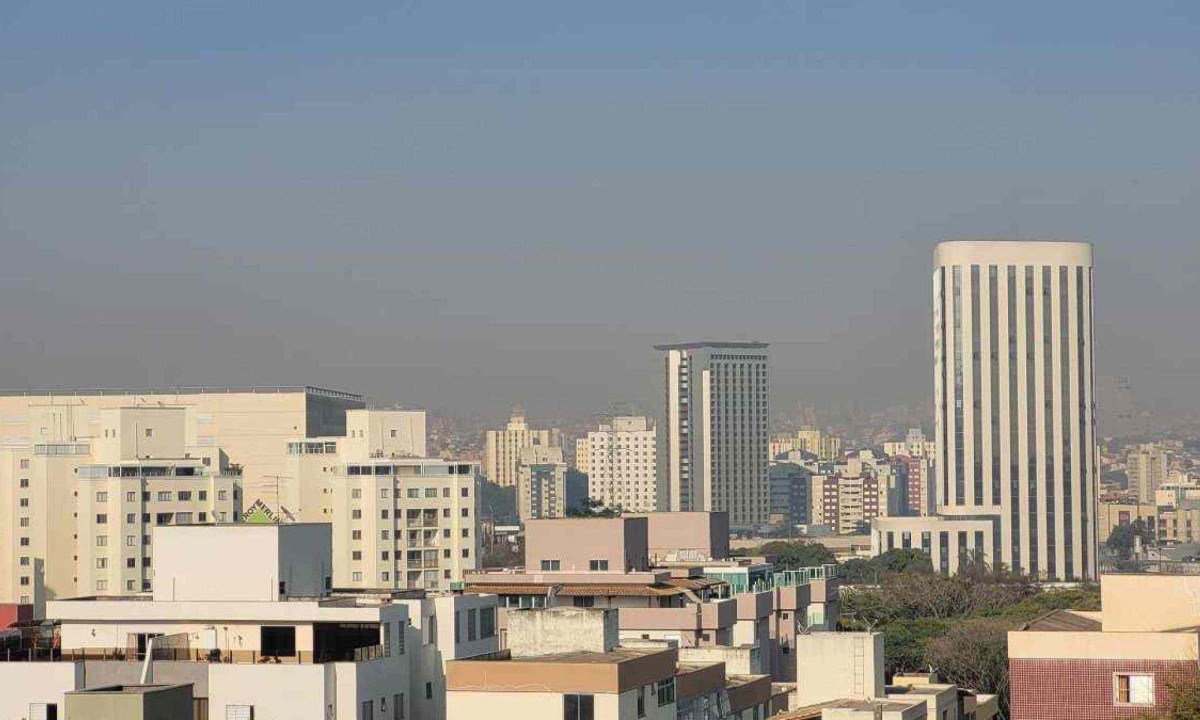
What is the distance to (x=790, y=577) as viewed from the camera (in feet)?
252

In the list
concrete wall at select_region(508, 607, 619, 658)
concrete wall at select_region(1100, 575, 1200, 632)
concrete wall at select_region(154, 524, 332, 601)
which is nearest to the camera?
concrete wall at select_region(1100, 575, 1200, 632)

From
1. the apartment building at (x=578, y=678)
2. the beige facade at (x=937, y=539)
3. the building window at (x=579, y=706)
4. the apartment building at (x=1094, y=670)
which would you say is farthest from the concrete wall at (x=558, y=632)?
the beige facade at (x=937, y=539)

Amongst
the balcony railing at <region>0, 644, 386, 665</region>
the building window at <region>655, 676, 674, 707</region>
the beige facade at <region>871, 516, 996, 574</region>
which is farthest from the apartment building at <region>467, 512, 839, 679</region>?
the beige facade at <region>871, 516, 996, 574</region>

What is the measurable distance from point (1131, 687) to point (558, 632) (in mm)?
10739

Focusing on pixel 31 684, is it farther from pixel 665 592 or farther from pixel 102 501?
pixel 102 501

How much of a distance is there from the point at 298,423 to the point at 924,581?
50.7m

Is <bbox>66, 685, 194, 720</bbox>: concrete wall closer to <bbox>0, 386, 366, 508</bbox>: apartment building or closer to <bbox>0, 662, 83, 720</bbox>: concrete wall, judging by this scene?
<bbox>0, 662, 83, 720</bbox>: concrete wall

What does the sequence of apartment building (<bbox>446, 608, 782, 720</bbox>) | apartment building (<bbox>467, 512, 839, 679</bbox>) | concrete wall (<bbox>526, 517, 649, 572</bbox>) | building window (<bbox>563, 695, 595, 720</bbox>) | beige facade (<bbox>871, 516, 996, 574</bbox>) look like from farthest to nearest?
beige facade (<bbox>871, 516, 996, 574</bbox>) < concrete wall (<bbox>526, 517, 649, 572</bbox>) < apartment building (<bbox>467, 512, 839, 679</bbox>) < building window (<bbox>563, 695, 595, 720</bbox>) < apartment building (<bbox>446, 608, 782, 720</bbox>)

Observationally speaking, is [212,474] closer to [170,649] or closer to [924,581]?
[924,581]

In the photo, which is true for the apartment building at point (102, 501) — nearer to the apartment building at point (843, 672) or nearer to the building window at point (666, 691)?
the apartment building at point (843, 672)

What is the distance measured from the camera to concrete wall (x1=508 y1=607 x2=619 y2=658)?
3988 centimetres

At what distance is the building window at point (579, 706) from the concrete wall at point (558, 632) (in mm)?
3353

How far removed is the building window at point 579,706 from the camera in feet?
120

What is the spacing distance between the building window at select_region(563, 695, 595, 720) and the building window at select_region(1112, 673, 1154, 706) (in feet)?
27.4
